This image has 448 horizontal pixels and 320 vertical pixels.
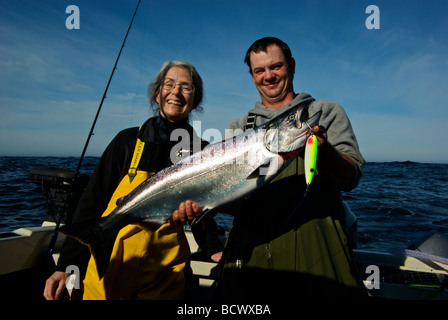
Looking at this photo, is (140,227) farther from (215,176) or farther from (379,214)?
(379,214)

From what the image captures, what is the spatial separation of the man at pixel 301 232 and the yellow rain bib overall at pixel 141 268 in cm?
51

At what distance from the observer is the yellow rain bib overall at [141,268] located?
2.32 meters

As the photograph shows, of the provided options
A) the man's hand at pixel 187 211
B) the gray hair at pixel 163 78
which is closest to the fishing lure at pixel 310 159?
the man's hand at pixel 187 211

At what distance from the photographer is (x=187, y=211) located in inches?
98.7

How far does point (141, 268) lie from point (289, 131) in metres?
1.95

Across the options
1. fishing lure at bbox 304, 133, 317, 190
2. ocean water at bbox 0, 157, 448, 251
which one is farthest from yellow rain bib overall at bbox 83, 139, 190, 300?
ocean water at bbox 0, 157, 448, 251

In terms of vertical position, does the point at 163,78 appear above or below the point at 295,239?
above

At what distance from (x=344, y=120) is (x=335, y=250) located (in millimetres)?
1268

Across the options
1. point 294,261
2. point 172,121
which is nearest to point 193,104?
point 172,121

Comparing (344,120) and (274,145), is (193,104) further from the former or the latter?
(344,120)

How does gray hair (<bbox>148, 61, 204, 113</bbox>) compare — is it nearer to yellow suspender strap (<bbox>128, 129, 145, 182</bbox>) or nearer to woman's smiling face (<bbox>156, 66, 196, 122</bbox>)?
woman's smiling face (<bbox>156, 66, 196, 122</bbox>)

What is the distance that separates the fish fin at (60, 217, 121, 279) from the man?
1.14 meters

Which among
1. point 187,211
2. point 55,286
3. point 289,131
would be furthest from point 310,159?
point 55,286
